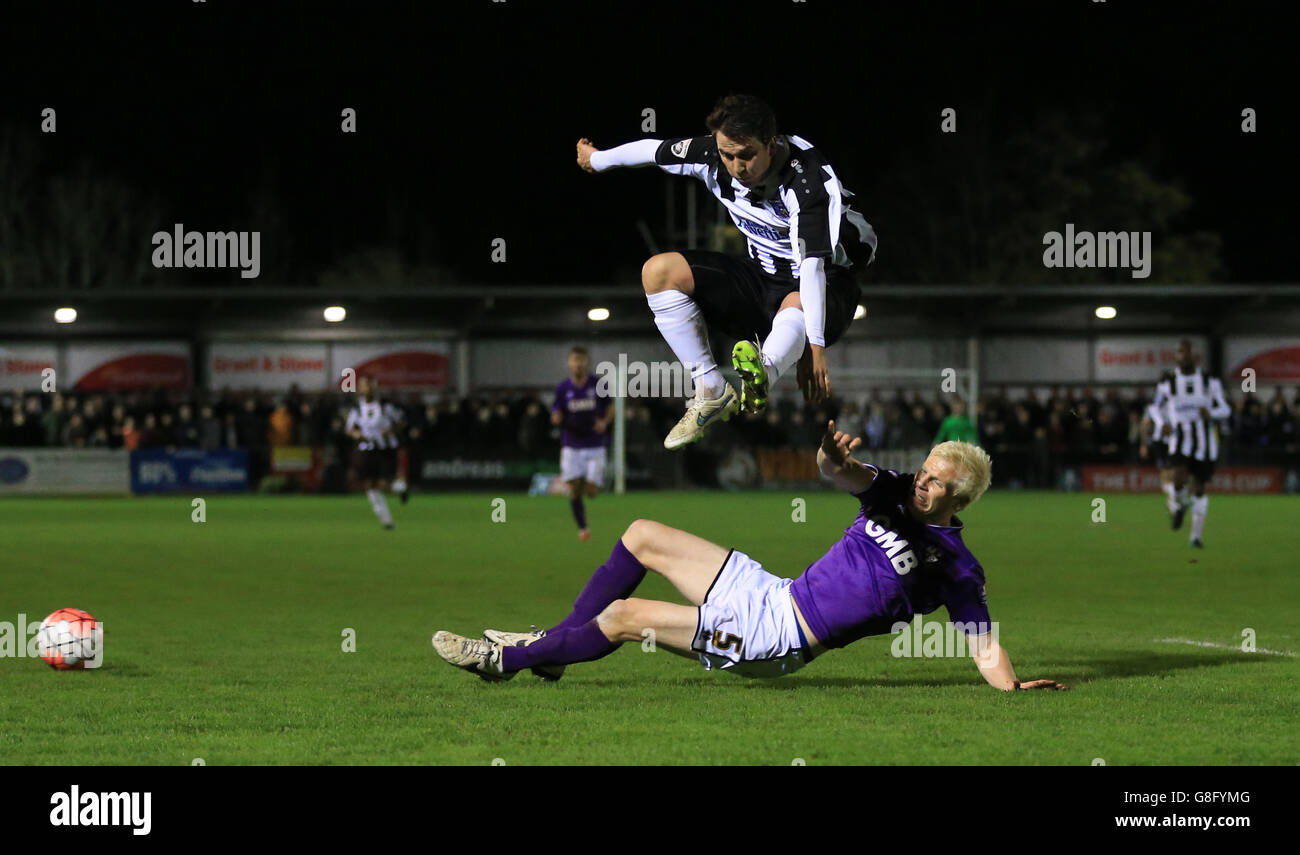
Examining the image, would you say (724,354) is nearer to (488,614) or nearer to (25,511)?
(25,511)

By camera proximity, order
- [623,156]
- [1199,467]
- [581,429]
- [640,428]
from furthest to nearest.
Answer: [640,428]
[581,429]
[1199,467]
[623,156]

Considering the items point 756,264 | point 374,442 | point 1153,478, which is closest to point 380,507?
point 374,442

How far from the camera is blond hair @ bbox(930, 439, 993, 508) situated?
7145 millimetres

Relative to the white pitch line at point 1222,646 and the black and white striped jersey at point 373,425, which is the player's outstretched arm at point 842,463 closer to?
the white pitch line at point 1222,646

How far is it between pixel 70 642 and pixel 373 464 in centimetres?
1385

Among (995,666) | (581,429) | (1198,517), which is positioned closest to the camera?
(995,666)

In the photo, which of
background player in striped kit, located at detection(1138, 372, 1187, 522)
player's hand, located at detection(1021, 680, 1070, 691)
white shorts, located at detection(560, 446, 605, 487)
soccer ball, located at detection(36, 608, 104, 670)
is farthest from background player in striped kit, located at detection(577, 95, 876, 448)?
white shorts, located at detection(560, 446, 605, 487)

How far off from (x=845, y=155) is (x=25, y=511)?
141 ft

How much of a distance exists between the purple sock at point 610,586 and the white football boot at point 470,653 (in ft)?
1.07

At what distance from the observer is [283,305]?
41719mm

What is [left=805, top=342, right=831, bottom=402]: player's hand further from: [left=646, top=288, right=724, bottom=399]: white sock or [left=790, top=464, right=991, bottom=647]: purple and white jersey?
[left=646, top=288, right=724, bottom=399]: white sock

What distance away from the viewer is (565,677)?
28.6ft

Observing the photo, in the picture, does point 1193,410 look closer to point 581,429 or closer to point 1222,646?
point 581,429
